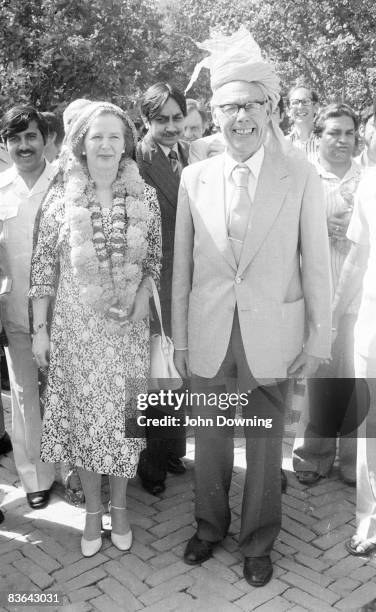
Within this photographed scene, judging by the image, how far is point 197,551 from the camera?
10.7ft

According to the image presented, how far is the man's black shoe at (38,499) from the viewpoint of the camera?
3.84m

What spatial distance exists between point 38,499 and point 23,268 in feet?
4.51

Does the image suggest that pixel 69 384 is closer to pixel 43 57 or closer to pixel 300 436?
pixel 300 436

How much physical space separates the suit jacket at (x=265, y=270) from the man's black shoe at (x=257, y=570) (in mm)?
914

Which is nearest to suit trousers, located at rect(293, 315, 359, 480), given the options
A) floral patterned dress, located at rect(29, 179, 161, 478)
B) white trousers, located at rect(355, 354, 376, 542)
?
white trousers, located at rect(355, 354, 376, 542)

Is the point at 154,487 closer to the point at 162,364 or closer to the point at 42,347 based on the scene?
the point at 162,364

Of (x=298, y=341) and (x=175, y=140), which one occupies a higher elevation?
(x=175, y=140)

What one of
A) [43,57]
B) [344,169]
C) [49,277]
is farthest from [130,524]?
[43,57]

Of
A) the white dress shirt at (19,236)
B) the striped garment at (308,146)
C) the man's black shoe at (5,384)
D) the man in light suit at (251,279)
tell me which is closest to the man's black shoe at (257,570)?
the man in light suit at (251,279)

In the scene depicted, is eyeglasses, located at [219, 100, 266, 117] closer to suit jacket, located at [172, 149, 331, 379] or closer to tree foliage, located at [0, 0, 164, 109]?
suit jacket, located at [172, 149, 331, 379]

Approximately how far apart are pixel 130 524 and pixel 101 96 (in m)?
8.99

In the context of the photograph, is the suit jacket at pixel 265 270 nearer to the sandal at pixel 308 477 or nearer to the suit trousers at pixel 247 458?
the suit trousers at pixel 247 458

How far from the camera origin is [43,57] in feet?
32.5

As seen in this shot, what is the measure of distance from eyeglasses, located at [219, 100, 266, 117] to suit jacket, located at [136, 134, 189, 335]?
86 cm
